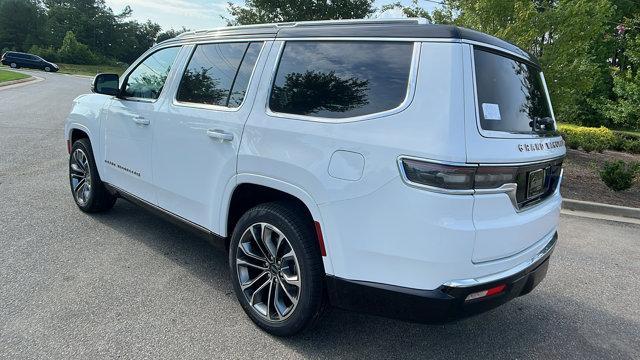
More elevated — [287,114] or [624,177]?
[287,114]

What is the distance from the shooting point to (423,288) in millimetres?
2332

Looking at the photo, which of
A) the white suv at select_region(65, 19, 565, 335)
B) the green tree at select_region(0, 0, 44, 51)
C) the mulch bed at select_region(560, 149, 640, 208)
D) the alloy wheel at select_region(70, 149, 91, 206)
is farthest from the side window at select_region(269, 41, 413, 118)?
the green tree at select_region(0, 0, 44, 51)

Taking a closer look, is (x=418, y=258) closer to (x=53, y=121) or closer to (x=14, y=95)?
(x=53, y=121)

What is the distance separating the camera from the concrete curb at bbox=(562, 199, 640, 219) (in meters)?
6.98

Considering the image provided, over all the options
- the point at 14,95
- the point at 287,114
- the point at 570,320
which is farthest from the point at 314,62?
the point at 14,95

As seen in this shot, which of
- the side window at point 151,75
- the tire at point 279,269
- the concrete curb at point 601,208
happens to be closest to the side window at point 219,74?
the side window at point 151,75

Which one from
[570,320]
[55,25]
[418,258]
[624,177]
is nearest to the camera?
[418,258]

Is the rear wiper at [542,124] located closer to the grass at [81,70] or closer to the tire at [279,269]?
the tire at [279,269]

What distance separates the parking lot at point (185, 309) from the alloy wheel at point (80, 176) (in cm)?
20

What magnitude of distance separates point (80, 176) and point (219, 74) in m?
2.57

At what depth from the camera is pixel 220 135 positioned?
3.14 m

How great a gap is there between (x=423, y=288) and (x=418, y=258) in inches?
6.4

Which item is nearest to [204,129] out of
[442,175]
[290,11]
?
[442,175]

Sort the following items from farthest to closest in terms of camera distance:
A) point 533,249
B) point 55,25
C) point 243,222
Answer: point 55,25 → point 243,222 → point 533,249
